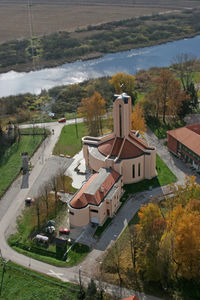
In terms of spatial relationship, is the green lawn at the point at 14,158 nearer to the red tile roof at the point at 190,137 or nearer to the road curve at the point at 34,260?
the road curve at the point at 34,260

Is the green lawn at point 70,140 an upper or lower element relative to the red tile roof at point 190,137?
lower

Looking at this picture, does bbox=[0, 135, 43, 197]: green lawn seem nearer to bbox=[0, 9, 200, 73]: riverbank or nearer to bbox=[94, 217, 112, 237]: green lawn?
bbox=[94, 217, 112, 237]: green lawn

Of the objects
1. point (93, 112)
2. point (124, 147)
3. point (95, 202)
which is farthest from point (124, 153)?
point (93, 112)

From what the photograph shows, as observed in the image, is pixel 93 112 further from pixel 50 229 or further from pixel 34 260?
pixel 34 260

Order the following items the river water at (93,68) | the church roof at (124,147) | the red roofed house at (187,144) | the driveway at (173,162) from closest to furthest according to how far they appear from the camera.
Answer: the church roof at (124,147) → the driveway at (173,162) → the red roofed house at (187,144) → the river water at (93,68)

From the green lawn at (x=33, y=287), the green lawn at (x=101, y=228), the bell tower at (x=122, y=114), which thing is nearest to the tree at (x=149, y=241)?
the green lawn at (x=101, y=228)

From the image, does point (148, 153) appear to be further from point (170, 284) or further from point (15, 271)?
point (15, 271)
